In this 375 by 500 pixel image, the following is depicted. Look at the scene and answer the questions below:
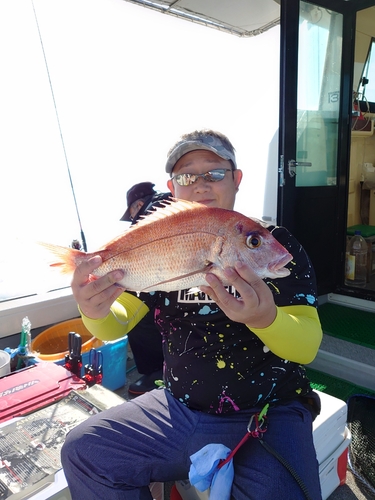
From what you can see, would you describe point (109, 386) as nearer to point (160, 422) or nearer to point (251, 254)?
point (160, 422)

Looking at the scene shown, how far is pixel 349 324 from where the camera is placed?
3246mm

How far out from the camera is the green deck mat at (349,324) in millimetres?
2957

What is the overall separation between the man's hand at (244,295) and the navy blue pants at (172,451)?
44 cm

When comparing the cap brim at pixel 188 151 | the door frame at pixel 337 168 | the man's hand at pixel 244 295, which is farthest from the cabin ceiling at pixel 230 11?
the man's hand at pixel 244 295

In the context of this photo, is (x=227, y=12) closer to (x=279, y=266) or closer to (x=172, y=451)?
(x=279, y=266)

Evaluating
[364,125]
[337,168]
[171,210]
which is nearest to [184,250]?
[171,210]

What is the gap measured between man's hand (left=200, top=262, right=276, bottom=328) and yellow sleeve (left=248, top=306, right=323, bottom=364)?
82 mm

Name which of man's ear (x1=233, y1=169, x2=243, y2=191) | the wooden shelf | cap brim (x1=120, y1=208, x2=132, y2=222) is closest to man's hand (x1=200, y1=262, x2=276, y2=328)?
man's ear (x1=233, y1=169, x2=243, y2=191)

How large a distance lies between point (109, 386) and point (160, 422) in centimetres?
136

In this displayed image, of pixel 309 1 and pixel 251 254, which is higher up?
pixel 309 1

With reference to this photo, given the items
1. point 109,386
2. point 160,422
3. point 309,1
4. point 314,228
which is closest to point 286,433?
point 160,422

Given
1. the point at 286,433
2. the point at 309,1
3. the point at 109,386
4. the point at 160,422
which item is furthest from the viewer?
the point at 309,1

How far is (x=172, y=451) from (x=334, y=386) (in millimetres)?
1837

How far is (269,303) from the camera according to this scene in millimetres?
1011
